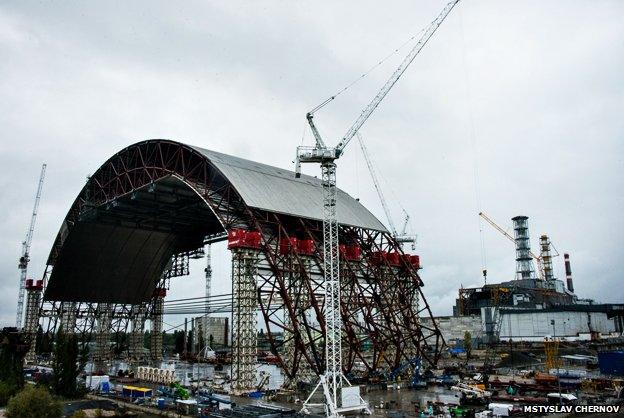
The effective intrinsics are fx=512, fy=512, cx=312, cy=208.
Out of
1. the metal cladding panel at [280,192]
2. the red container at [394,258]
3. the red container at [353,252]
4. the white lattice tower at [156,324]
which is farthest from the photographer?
the white lattice tower at [156,324]

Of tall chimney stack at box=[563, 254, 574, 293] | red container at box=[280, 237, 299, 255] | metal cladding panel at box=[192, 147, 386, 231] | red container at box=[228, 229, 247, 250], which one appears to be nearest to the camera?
red container at box=[228, 229, 247, 250]

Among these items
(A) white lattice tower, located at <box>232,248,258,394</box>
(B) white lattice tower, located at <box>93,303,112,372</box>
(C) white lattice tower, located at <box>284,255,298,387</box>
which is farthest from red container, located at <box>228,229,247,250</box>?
(B) white lattice tower, located at <box>93,303,112,372</box>

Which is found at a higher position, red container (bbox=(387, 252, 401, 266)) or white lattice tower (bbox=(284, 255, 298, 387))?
red container (bbox=(387, 252, 401, 266))

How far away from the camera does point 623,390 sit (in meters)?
42.2

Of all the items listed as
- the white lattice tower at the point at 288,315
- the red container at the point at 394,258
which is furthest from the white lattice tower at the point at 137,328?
the red container at the point at 394,258

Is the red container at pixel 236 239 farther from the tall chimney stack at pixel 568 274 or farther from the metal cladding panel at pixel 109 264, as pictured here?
the tall chimney stack at pixel 568 274

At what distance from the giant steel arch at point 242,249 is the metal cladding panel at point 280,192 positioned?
213 mm

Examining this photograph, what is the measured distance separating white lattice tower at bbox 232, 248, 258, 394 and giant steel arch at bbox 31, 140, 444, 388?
23 centimetres

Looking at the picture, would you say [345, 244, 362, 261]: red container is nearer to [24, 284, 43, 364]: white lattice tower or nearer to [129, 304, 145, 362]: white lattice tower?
[129, 304, 145, 362]: white lattice tower

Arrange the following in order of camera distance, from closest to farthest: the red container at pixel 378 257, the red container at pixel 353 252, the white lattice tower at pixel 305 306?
1. the white lattice tower at pixel 305 306
2. the red container at pixel 353 252
3. the red container at pixel 378 257

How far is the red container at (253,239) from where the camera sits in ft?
167

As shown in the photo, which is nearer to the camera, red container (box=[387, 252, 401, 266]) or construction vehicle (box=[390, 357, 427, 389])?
construction vehicle (box=[390, 357, 427, 389])

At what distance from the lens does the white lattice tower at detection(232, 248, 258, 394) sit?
161 feet

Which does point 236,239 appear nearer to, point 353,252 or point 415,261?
point 353,252
